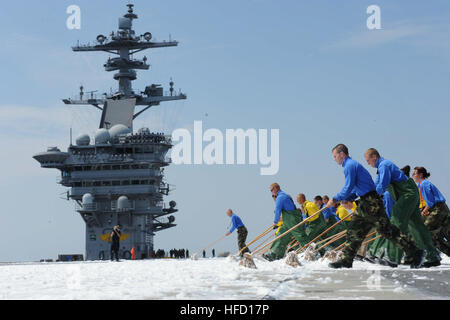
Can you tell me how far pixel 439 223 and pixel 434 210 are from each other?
24 cm

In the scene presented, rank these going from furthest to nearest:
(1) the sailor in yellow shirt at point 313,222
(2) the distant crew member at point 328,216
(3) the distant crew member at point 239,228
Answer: (3) the distant crew member at point 239,228 → (2) the distant crew member at point 328,216 → (1) the sailor in yellow shirt at point 313,222

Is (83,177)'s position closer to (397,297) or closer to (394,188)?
(394,188)

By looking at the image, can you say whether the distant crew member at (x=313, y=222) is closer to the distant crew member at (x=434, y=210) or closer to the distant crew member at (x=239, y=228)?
the distant crew member at (x=239, y=228)

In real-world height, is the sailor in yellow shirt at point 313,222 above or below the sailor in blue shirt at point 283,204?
below

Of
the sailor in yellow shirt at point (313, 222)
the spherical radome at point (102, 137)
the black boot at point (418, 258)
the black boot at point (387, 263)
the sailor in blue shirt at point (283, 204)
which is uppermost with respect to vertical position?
the spherical radome at point (102, 137)

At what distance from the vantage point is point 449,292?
18.7ft

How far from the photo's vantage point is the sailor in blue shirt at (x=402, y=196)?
1001 centimetres

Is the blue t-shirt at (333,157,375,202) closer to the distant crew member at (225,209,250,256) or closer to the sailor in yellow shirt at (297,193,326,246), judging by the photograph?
the sailor in yellow shirt at (297,193,326,246)

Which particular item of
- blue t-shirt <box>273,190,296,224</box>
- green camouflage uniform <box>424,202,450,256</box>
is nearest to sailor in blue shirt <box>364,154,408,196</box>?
green camouflage uniform <box>424,202,450,256</box>

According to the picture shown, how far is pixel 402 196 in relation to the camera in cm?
1013

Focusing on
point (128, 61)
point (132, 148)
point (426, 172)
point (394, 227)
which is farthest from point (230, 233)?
point (128, 61)

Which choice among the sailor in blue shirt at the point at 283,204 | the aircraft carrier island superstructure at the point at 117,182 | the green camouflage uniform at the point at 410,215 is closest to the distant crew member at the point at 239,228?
the sailor in blue shirt at the point at 283,204

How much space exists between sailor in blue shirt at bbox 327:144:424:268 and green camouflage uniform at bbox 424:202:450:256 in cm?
187
